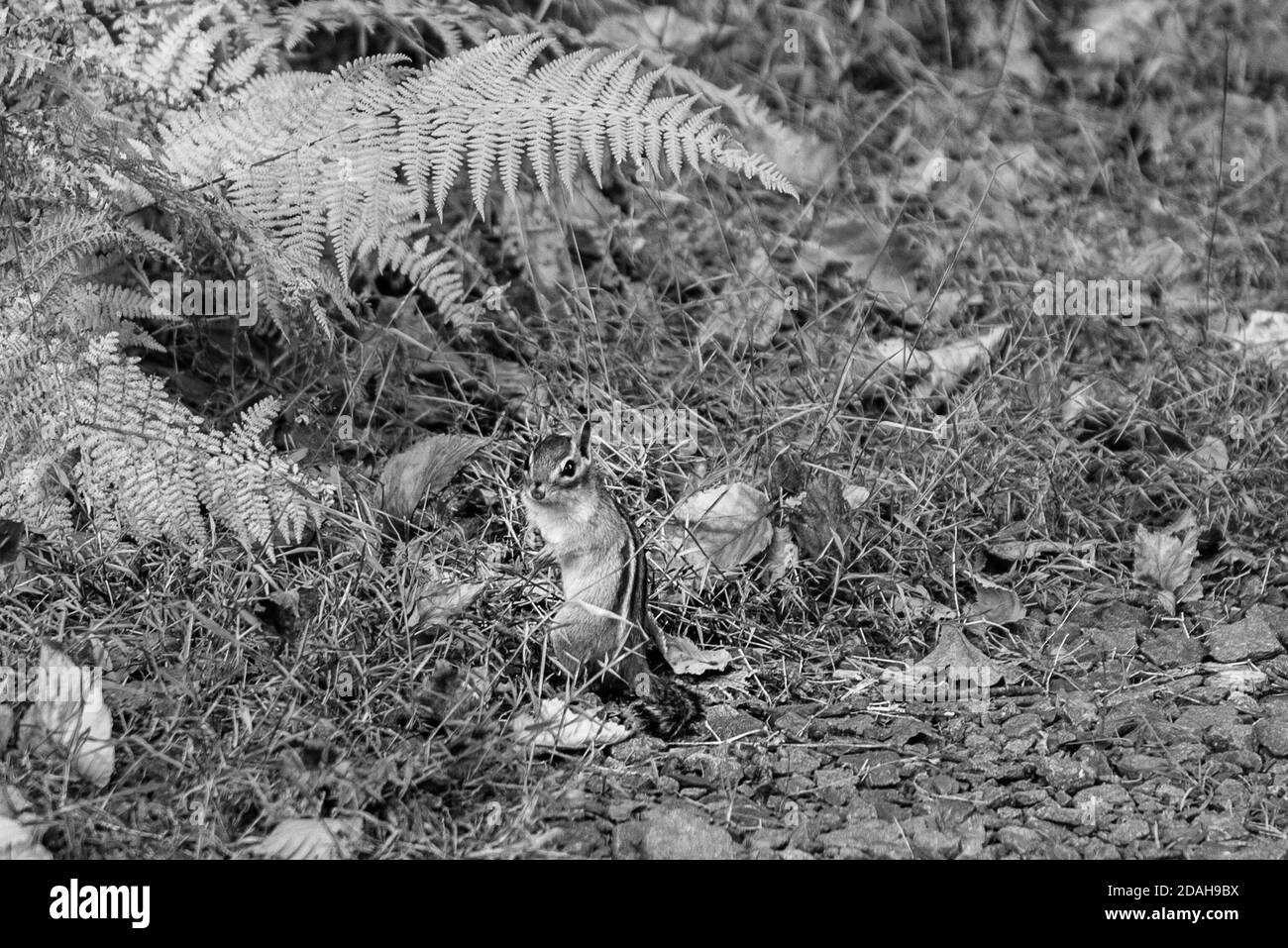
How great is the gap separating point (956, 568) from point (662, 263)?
5.97ft

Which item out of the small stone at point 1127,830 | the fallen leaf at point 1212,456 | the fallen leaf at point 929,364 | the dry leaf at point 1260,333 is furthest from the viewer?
the dry leaf at point 1260,333

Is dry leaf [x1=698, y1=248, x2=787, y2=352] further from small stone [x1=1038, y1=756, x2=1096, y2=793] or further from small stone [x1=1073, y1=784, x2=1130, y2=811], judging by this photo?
small stone [x1=1073, y1=784, x2=1130, y2=811]

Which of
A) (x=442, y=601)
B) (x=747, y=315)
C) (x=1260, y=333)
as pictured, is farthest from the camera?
(x=1260, y=333)

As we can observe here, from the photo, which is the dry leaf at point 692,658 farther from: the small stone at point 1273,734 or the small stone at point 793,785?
the small stone at point 1273,734

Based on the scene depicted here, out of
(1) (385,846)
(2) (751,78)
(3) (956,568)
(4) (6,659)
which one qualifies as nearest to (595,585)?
(1) (385,846)

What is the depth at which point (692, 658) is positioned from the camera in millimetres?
3998

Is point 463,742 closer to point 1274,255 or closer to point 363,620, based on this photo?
point 363,620

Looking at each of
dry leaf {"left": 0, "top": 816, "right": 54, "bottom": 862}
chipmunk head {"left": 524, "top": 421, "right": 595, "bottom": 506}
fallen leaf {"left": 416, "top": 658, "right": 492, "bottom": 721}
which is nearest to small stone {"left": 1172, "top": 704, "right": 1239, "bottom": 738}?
chipmunk head {"left": 524, "top": 421, "right": 595, "bottom": 506}

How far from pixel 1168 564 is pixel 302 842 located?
2.68 m

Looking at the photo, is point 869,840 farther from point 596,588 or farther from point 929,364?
point 929,364

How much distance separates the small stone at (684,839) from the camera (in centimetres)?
329

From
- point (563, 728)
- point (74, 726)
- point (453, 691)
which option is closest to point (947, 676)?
point (563, 728)

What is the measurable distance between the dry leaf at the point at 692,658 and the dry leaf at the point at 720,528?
0.23 metres

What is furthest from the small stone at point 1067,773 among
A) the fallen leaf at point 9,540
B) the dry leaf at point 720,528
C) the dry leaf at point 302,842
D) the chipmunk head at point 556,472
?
the fallen leaf at point 9,540
